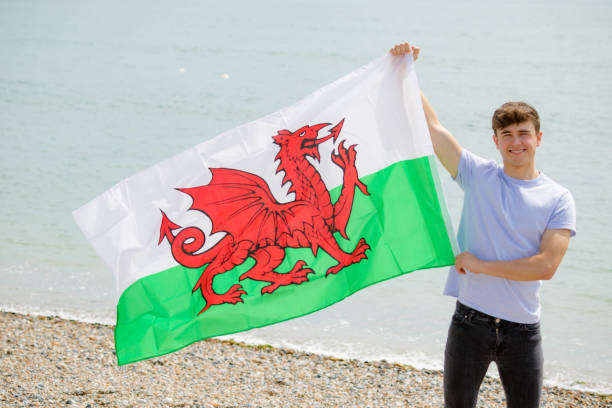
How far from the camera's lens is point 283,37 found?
33625 millimetres

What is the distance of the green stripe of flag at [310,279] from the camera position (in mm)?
3170

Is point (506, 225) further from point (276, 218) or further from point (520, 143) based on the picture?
point (276, 218)

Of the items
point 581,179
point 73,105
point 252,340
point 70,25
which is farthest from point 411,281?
point 70,25

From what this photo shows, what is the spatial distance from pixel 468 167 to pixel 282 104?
59.6ft

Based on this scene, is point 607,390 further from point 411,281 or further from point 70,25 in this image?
point 70,25

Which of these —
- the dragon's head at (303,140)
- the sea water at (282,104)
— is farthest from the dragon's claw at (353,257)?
the sea water at (282,104)

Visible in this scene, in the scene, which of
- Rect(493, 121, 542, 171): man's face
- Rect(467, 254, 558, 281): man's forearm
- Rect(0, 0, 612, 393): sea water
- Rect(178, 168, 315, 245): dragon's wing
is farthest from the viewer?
Rect(0, 0, 612, 393): sea water

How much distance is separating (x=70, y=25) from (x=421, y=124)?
37633 mm

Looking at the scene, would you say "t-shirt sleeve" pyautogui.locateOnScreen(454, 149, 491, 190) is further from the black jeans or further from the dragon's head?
the dragon's head

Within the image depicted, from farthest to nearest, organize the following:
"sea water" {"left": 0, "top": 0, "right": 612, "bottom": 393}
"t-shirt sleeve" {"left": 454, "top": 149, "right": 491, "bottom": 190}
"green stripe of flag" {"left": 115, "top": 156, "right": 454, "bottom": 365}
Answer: "sea water" {"left": 0, "top": 0, "right": 612, "bottom": 393}
"green stripe of flag" {"left": 115, "top": 156, "right": 454, "bottom": 365}
"t-shirt sleeve" {"left": 454, "top": 149, "right": 491, "bottom": 190}

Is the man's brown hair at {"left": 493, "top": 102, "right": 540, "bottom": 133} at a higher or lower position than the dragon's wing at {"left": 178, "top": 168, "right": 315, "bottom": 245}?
higher

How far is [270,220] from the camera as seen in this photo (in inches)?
130

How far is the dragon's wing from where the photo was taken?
329cm

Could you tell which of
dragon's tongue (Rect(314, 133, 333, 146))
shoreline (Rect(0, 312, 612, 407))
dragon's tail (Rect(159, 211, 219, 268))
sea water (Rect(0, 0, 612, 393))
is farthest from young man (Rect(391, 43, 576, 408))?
sea water (Rect(0, 0, 612, 393))
